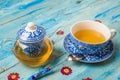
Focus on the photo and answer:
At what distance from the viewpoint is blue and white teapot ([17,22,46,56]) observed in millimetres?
610

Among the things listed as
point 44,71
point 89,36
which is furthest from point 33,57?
point 89,36

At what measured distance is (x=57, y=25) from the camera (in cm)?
80

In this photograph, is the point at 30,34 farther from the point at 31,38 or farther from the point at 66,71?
the point at 66,71

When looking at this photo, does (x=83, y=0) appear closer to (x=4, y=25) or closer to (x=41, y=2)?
(x=41, y=2)

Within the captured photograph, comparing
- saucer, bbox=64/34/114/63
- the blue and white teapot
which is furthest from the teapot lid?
saucer, bbox=64/34/114/63

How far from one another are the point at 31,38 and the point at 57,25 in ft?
0.69

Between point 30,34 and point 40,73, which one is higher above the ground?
point 30,34

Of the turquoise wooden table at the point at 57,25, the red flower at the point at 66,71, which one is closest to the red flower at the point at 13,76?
the turquoise wooden table at the point at 57,25

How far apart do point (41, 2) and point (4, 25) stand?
0.20 m

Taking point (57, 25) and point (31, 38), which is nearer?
point (31, 38)

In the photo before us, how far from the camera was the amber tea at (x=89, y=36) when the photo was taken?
2.23ft

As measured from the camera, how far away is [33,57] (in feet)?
2.14

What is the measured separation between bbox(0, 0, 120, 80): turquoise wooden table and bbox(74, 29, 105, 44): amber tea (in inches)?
2.6

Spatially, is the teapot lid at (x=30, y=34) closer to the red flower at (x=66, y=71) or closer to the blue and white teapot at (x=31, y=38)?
the blue and white teapot at (x=31, y=38)
